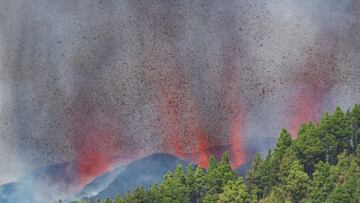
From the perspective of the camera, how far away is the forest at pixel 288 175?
32.3m

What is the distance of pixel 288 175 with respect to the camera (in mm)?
32875

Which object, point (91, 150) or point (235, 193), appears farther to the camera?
point (91, 150)

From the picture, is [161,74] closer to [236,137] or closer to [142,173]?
[236,137]

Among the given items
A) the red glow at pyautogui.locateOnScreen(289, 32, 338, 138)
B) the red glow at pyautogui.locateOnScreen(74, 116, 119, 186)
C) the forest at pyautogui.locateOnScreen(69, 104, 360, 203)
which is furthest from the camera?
the red glow at pyautogui.locateOnScreen(74, 116, 119, 186)

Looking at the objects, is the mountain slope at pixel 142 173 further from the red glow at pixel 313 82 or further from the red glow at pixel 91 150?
the red glow at pixel 313 82

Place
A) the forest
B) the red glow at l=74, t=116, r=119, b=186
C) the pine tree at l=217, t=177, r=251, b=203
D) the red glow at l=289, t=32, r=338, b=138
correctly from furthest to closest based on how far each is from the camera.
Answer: the red glow at l=74, t=116, r=119, b=186
the red glow at l=289, t=32, r=338, b=138
the pine tree at l=217, t=177, r=251, b=203
the forest

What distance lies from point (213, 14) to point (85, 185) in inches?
213

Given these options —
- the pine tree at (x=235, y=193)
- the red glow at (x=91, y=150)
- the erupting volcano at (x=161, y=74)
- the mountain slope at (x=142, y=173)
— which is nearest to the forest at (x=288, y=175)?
the pine tree at (x=235, y=193)

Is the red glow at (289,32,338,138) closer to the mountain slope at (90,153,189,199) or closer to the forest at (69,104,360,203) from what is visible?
the mountain slope at (90,153,189,199)

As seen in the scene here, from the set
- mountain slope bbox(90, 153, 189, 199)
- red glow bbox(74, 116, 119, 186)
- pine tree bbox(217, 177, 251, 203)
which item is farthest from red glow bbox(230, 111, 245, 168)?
pine tree bbox(217, 177, 251, 203)

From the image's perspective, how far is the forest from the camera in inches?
1273

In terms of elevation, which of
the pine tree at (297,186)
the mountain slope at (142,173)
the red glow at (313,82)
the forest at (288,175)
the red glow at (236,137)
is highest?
the red glow at (313,82)

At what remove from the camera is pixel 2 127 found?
40719 mm

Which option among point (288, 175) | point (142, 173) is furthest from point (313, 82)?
point (288, 175)
